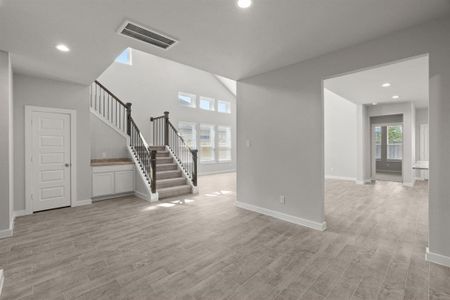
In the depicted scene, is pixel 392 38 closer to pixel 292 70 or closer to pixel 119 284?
pixel 292 70

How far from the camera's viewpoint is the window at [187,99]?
351 inches

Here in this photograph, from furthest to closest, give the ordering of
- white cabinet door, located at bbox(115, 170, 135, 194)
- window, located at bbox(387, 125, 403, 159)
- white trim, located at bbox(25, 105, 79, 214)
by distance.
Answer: window, located at bbox(387, 125, 403, 159)
white cabinet door, located at bbox(115, 170, 135, 194)
white trim, located at bbox(25, 105, 79, 214)

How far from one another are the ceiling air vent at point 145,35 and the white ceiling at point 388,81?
3176mm

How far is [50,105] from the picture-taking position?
436 cm

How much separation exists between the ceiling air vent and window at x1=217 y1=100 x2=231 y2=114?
7504 millimetres

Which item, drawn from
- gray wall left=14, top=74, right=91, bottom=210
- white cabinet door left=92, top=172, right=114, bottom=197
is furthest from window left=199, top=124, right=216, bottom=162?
gray wall left=14, top=74, right=91, bottom=210

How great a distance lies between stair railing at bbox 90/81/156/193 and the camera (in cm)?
552

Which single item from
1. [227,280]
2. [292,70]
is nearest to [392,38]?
[292,70]

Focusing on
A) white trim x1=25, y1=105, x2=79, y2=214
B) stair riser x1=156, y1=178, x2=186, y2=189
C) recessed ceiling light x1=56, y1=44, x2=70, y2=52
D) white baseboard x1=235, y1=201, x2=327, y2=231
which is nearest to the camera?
recessed ceiling light x1=56, y1=44, x2=70, y2=52

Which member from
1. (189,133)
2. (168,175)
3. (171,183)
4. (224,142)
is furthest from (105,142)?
(224,142)

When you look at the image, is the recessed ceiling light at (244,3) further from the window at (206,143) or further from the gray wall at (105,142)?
the window at (206,143)

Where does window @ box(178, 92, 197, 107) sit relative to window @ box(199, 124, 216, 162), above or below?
above

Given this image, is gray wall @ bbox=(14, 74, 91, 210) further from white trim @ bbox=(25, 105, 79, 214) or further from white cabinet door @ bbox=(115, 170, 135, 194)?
white cabinet door @ bbox=(115, 170, 135, 194)

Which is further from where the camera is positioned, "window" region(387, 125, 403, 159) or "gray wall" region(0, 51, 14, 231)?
"window" region(387, 125, 403, 159)
